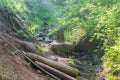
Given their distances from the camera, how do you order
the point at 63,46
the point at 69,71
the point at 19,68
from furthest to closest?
the point at 63,46
the point at 69,71
the point at 19,68

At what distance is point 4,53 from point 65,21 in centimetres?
1290

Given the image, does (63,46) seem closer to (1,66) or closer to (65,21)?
(65,21)

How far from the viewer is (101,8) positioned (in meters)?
14.2

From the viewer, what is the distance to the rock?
1640 cm

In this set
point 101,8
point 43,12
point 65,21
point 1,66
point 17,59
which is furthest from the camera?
point 43,12

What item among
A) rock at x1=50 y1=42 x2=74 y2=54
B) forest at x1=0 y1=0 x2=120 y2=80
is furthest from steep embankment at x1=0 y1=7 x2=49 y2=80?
rock at x1=50 y1=42 x2=74 y2=54

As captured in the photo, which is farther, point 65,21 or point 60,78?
point 65,21

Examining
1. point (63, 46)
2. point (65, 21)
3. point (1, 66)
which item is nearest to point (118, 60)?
point (1, 66)

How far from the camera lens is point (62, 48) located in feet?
54.7

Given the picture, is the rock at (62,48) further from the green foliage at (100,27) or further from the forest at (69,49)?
the green foliage at (100,27)

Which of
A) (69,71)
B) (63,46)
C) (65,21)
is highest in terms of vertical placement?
(65,21)

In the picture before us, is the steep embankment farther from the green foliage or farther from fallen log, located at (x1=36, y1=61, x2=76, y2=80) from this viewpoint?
the green foliage

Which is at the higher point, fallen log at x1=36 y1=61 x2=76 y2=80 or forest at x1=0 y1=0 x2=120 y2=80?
forest at x1=0 y1=0 x2=120 y2=80

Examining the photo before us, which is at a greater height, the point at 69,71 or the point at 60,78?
the point at 69,71
